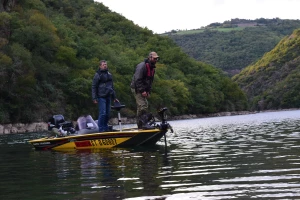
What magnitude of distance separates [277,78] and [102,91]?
138919mm

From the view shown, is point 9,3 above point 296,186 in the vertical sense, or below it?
above

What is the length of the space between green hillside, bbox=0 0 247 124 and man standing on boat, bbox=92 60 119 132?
37.8 meters

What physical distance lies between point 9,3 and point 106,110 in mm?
65715

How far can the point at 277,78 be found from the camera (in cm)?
15025

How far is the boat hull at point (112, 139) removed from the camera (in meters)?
15.3

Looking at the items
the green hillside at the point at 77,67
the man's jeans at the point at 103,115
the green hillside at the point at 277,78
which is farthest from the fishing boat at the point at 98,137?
the green hillside at the point at 277,78

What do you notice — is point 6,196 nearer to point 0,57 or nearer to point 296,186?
point 296,186

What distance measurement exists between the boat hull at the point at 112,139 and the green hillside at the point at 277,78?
124 meters

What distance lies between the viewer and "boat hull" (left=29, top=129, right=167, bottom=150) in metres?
15.3

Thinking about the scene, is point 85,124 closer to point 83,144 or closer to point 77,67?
point 83,144

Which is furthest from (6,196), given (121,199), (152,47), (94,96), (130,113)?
(152,47)

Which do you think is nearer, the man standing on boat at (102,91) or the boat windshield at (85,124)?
the man standing on boat at (102,91)

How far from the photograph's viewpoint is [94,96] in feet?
54.4

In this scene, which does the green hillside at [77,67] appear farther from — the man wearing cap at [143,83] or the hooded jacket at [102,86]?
the man wearing cap at [143,83]
